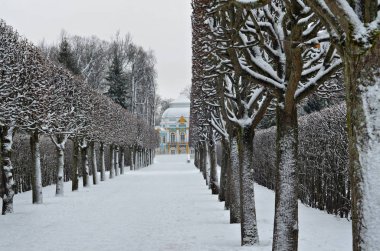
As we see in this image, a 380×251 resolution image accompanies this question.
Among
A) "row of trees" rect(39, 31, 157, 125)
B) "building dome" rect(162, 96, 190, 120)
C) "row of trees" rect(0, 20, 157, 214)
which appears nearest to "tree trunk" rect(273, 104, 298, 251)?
"row of trees" rect(0, 20, 157, 214)

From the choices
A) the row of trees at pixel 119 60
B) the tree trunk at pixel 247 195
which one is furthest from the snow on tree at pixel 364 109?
the row of trees at pixel 119 60

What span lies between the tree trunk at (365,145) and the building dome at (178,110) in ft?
369

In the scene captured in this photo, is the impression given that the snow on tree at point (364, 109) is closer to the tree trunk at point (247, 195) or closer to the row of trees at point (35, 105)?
the tree trunk at point (247, 195)

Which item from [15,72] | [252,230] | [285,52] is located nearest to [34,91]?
[15,72]

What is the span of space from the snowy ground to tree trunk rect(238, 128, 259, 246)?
29 cm

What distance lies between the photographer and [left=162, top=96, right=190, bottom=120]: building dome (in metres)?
118

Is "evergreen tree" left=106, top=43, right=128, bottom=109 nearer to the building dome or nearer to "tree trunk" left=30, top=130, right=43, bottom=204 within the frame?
"tree trunk" left=30, top=130, right=43, bottom=204

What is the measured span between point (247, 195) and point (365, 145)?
6548 mm

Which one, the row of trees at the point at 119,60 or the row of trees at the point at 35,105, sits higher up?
the row of trees at the point at 119,60

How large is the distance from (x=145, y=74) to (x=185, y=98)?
5471 centimetres

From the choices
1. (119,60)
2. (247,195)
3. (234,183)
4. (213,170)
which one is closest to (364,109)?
(247,195)

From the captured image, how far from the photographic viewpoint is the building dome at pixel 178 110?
118 m

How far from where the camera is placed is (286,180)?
28.5ft

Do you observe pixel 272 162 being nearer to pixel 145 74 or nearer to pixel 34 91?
pixel 34 91
